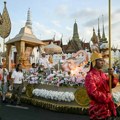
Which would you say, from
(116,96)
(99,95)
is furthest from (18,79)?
(99,95)

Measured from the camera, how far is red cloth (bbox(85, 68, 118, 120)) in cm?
442

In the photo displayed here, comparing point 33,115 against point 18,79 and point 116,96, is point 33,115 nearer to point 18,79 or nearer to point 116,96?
point 18,79

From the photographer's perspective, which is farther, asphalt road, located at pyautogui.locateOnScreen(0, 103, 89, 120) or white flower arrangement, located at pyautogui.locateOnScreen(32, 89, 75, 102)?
white flower arrangement, located at pyautogui.locateOnScreen(32, 89, 75, 102)

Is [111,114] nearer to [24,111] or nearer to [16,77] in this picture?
[24,111]

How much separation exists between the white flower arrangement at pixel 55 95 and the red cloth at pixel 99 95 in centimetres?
551

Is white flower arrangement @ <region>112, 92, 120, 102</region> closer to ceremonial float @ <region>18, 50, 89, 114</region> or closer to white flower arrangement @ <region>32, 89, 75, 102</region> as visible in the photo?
Result: ceremonial float @ <region>18, 50, 89, 114</region>

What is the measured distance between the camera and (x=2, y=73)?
1289 centimetres

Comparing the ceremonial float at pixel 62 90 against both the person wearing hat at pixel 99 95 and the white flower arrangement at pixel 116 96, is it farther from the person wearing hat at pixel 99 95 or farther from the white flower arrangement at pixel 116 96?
the person wearing hat at pixel 99 95

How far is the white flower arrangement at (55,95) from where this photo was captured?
10117 millimetres

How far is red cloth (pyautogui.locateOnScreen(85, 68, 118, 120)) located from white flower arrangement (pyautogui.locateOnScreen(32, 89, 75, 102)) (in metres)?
→ 5.51

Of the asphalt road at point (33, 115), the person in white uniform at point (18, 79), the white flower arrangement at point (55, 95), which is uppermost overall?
the person in white uniform at point (18, 79)

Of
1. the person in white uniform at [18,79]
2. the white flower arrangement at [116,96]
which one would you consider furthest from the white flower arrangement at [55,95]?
the white flower arrangement at [116,96]

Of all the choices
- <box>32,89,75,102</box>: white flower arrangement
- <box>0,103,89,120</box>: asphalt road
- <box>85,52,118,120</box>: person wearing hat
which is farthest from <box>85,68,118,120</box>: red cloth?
<box>32,89,75,102</box>: white flower arrangement

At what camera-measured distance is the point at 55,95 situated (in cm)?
1051
